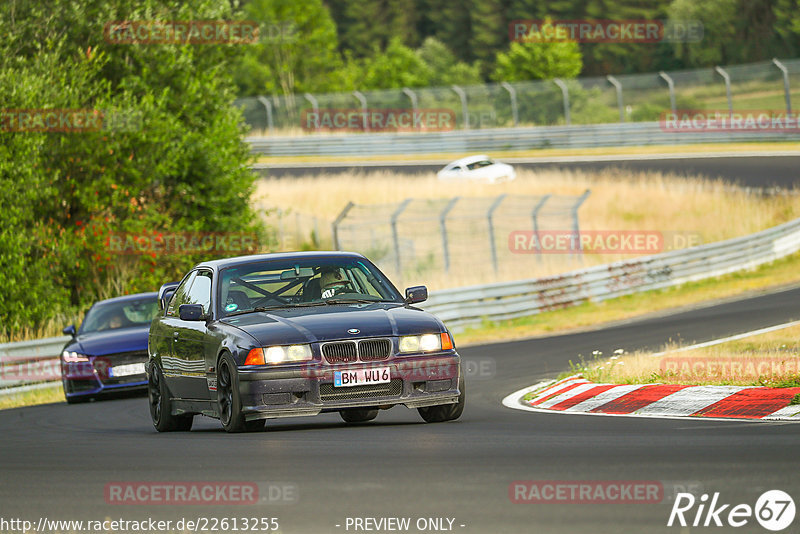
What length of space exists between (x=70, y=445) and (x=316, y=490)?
414 cm

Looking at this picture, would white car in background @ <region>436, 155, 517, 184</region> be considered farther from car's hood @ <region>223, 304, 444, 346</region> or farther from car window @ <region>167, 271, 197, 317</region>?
car's hood @ <region>223, 304, 444, 346</region>

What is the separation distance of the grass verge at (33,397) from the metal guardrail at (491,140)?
114ft

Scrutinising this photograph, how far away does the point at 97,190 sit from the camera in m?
27.6

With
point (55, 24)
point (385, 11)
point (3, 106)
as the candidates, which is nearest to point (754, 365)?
point (3, 106)

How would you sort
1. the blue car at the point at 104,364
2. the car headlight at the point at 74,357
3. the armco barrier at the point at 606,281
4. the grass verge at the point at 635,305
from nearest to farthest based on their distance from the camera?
the blue car at the point at 104,364 → the car headlight at the point at 74,357 → the grass verge at the point at 635,305 → the armco barrier at the point at 606,281

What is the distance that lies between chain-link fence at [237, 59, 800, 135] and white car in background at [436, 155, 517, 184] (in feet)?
14.8

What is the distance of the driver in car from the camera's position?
10781 mm

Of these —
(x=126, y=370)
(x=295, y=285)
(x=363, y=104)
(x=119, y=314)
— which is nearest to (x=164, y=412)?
(x=295, y=285)

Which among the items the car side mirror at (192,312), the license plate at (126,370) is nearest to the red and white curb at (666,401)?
the car side mirror at (192,312)

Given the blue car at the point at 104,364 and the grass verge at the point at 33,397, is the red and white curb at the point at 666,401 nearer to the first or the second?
the blue car at the point at 104,364

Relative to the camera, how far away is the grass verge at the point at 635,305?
2469cm

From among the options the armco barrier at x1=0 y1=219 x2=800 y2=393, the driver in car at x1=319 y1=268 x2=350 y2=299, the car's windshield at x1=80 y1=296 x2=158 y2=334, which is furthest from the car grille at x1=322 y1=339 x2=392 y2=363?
the armco barrier at x1=0 y1=219 x2=800 y2=393

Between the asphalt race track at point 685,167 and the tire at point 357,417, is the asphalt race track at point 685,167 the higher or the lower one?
the lower one

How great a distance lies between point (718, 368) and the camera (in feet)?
40.4
